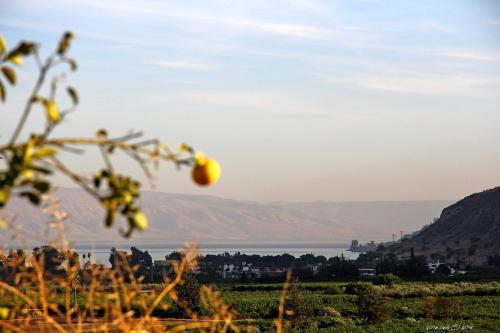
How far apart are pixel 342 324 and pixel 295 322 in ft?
7.96

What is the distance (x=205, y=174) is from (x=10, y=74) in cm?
53

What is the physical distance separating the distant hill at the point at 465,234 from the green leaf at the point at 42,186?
324ft

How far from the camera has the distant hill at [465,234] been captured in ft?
343

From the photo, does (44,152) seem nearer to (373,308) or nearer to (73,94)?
(73,94)

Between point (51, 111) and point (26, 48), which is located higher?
point (26, 48)

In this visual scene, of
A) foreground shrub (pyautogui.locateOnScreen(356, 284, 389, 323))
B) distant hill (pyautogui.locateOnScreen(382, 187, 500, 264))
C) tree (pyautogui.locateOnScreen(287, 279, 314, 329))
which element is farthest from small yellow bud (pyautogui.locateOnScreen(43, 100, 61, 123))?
distant hill (pyautogui.locateOnScreen(382, 187, 500, 264))

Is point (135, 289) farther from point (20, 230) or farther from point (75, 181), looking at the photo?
point (75, 181)

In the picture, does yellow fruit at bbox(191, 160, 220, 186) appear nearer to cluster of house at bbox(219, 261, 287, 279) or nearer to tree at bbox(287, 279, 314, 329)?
tree at bbox(287, 279, 314, 329)

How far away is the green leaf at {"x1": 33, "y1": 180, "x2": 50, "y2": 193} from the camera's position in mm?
1850

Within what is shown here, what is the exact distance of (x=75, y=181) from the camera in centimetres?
181

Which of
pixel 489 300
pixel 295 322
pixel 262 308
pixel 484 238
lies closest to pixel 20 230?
pixel 295 322

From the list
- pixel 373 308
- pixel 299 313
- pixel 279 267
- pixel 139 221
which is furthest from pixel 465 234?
pixel 139 221

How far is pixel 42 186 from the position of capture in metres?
1.85

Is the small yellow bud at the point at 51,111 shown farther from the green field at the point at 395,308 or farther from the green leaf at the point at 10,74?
the green field at the point at 395,308
